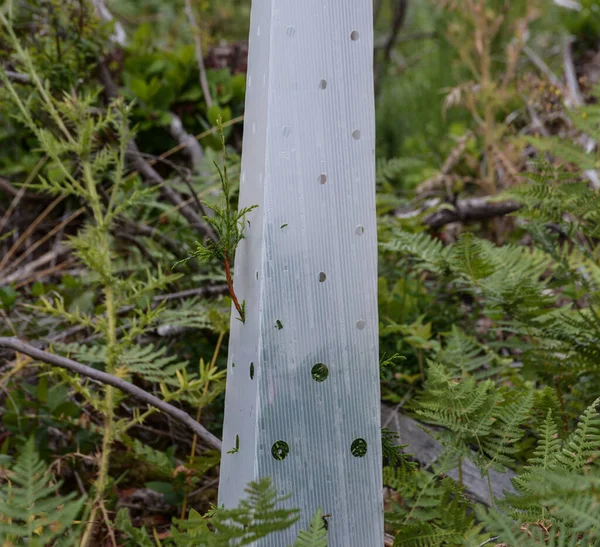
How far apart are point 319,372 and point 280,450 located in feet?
0.46

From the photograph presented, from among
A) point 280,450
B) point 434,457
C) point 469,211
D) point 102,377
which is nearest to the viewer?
point 280,450

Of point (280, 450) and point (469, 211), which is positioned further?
point (469, 211)

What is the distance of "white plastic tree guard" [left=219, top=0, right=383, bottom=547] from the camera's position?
1.00 m

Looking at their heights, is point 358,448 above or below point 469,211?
below

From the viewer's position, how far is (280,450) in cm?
98

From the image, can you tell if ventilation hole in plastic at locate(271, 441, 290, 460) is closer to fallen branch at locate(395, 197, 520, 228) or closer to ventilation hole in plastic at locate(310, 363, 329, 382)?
ventilation hole in plastic at locate(310, 363, 329, 382)

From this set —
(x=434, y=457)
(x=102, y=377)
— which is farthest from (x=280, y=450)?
(x=434, y=457)

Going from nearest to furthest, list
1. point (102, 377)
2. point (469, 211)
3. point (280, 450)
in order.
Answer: point (280, 450) → point (102, 377) → point (469, 211)

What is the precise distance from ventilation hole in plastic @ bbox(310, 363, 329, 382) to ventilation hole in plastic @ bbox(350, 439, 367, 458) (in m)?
0.12

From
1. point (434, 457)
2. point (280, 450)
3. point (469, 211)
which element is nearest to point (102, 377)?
point (280, 450)

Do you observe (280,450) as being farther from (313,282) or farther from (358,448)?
(313,282)

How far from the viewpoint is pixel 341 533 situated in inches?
40.4

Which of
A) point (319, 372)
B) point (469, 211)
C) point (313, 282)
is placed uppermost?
point (469, 211)

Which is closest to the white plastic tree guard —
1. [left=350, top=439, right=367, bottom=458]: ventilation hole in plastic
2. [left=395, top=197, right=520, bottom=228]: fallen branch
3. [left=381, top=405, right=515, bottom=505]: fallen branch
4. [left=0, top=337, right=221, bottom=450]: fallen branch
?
[left=350, top=439, right=367, bottom=458]: ventilation hole in plastic
